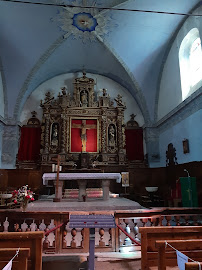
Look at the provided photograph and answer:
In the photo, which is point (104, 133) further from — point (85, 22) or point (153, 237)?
point (153, 237)

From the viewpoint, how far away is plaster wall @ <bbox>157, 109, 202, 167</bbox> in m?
7.12

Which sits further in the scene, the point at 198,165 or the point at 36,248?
the point at 198,165

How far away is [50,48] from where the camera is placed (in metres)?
10.0

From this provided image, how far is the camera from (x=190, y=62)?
28.0 feet

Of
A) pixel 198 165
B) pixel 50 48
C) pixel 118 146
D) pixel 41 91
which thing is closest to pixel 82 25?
pixel 50 48

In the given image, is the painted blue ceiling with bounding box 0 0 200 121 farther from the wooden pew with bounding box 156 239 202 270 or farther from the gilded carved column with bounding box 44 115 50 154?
the wooden pew with bounding box 156 239 202 270

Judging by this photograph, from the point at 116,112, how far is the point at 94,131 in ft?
5.35

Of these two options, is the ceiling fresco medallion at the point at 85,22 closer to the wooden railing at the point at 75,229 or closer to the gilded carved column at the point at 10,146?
the gilded carved column at the point at 10,146

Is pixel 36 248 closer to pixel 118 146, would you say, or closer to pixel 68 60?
pixel 118 146

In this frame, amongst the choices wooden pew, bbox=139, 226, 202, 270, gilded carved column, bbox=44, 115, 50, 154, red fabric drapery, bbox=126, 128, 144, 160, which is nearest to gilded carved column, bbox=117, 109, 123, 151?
red fabric drapery, bbox=126, 128, 144, 160

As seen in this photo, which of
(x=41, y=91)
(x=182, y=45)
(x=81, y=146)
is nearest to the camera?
(x=182, y=45)

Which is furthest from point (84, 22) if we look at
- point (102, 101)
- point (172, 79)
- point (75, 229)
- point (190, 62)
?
point (75, 229)

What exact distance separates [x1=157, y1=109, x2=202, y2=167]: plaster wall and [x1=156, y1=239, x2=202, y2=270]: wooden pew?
16.9 ft

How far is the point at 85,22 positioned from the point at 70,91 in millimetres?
3940
